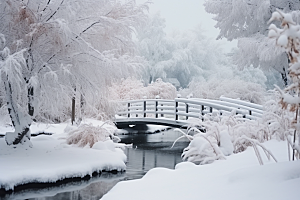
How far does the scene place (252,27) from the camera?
44.2 feet

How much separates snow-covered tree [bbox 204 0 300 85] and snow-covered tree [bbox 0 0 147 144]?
5.38 metres

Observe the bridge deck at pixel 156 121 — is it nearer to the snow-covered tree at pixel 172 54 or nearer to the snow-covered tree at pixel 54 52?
the snow-covered tree at pixel 54 52

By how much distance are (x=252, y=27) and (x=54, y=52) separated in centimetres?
863

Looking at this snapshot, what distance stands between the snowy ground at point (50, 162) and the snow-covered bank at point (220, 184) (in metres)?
2.45

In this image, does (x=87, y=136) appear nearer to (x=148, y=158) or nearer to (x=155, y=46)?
(x=148, y=158)

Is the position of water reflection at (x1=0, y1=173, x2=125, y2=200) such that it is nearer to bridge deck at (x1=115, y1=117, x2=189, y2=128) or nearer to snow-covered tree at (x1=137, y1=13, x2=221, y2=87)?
bridge deck at (x1=115, y1=117, x2=189, y2=128)

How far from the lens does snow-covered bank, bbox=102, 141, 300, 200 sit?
2.42 meters

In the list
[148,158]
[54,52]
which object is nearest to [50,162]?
[54,52]

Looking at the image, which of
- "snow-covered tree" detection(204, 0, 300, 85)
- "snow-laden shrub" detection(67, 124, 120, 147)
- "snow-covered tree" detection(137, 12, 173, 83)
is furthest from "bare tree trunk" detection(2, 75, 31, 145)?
"snow-covered tree" detection(137, 12, 173, 83)

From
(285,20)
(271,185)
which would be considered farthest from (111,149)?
(285,20)

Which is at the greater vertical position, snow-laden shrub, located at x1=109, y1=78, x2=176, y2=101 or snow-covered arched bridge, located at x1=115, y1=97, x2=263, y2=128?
snow-laden shrub, located at x1=109, y1=78, x2=176, y2=101

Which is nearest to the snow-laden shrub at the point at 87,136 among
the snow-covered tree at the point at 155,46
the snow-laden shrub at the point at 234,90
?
the snow-laden shrub at the point at 234,90

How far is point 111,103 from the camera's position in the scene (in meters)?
15.0

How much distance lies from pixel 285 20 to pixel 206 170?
2.10 meters
